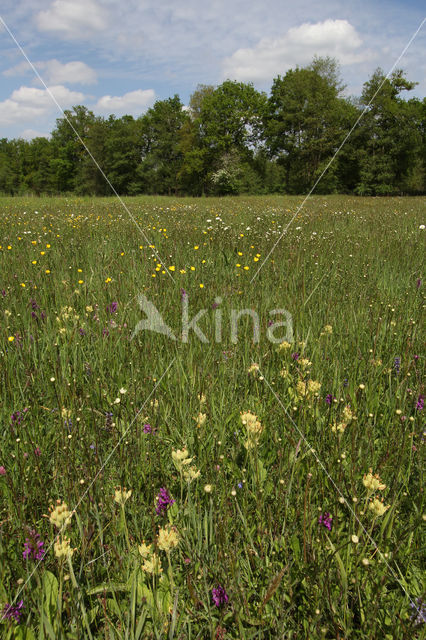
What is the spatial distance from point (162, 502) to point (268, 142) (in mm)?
51409

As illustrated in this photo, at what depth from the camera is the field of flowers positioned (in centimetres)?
114

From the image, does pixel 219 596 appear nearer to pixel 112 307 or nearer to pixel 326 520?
pixel 326 520

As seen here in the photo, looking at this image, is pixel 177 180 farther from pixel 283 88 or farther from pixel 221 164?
pixel 283 88

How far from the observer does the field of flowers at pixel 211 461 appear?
114 centimetres

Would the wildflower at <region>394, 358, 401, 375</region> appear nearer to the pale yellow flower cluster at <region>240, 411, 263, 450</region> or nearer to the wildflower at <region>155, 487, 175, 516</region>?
the pale yellow flower cluster at <region>240, 411, 263, 450</region>

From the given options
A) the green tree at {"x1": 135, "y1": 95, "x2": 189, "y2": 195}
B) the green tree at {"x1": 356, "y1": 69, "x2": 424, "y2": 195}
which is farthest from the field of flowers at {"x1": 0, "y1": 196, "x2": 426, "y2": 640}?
the green tree at {"x1": 135, "y1": 95, "x2": 189, "y2": 195}

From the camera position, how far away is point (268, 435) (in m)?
1.90

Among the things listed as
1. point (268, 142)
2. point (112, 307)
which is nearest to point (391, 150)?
point (268, 142)

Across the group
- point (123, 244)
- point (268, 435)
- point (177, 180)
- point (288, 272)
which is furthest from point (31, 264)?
point (177, 180)

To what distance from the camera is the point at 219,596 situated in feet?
3.81

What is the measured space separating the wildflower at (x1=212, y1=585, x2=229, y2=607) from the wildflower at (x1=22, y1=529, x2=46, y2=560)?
55cm

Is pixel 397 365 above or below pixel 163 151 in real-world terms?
below

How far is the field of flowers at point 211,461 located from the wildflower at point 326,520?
1.0 inches
